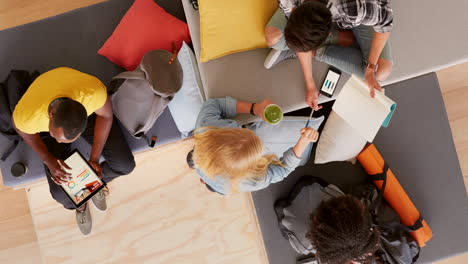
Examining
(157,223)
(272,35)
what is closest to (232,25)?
(272,35)

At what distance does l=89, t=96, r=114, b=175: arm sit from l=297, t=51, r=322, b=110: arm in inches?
36.6

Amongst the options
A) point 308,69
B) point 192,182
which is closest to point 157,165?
point 192,182

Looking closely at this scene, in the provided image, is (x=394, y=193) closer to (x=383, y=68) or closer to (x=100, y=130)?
(x=383, y=68)

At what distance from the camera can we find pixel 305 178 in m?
1.71

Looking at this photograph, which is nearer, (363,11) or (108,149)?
(363,11)

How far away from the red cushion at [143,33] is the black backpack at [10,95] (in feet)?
1.32

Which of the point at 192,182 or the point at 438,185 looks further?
the point at 192,182

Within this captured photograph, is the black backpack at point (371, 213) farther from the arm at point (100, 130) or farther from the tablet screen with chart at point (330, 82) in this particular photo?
the arm at point (100, 130)

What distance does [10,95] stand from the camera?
158 centimetres

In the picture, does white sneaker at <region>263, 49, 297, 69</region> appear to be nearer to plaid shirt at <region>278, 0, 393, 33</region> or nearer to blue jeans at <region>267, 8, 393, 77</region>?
blue jeans at <region>267, 8, 393, 77</region>

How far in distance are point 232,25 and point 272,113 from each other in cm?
47

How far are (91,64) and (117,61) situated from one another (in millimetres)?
164

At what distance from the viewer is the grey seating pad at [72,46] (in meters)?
1.76

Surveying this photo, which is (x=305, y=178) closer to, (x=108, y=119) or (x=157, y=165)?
(x=157, y=165)
